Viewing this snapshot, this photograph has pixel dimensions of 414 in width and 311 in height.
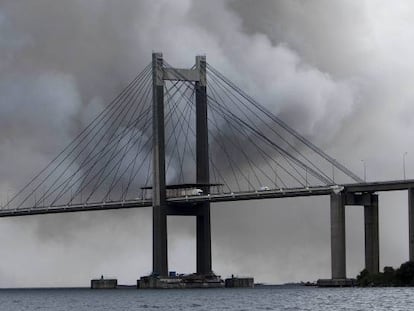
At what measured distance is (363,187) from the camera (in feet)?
529

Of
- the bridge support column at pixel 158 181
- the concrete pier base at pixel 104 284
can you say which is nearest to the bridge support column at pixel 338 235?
the bridge support column at pixel 158 181

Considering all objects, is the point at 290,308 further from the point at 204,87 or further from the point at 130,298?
the point at 204,87

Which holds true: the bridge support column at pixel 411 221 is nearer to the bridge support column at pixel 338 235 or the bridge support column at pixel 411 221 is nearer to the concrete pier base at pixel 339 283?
the bridge support column at pixel 338 235

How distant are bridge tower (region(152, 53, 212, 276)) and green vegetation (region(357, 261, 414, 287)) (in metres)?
17.8

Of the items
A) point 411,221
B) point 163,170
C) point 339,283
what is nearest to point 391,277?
point 339,283

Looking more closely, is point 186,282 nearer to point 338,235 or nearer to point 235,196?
point 235,196

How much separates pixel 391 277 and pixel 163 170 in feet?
78.3

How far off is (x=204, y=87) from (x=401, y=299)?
51.6 metres

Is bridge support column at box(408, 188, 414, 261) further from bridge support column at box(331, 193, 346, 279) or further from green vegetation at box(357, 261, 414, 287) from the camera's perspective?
bridge support column at box(331, 193, 346, 279)

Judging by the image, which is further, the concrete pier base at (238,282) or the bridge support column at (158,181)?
the concrete pier base at (238,282)

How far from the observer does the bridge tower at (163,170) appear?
17162 centimetres

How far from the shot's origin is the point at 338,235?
530ft

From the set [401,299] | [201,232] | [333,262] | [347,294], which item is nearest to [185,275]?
[201,232]

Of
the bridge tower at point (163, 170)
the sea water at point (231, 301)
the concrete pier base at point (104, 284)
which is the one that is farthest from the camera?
the concrete pier base at point (104, 284)
